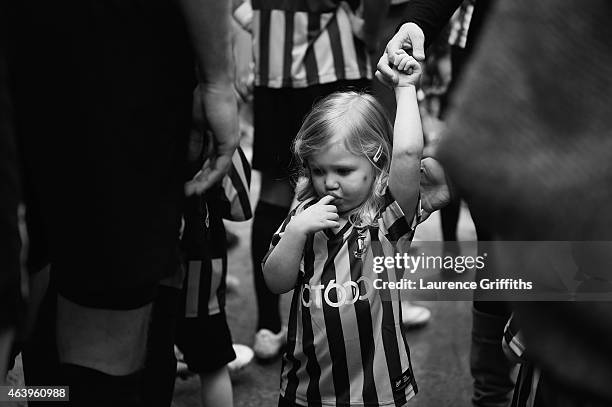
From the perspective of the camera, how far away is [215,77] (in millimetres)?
1647

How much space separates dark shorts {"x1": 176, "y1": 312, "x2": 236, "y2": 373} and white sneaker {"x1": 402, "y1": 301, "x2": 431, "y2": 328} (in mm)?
1097

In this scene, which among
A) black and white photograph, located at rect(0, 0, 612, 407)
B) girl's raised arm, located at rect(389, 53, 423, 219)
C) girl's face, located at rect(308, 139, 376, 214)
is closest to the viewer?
black and white photograph, located at rect(0, 0, 612, 407)

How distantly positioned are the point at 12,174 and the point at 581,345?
912 millimetres

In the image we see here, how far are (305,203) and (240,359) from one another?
973 mm

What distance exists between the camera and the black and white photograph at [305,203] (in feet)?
3.81

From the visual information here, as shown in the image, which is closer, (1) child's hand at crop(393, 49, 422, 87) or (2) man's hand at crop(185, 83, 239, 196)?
(2) man's hand at crop(185, 83, 239, 196)

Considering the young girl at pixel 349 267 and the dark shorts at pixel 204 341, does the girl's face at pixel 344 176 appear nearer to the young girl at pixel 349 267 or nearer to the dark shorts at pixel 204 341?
the young girl at pixel 349 267

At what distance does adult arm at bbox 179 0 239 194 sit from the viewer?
1539 millimetres

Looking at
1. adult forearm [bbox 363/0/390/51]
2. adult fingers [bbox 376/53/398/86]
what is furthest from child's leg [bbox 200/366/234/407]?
adult forearm [bbox 363/0/390/51]

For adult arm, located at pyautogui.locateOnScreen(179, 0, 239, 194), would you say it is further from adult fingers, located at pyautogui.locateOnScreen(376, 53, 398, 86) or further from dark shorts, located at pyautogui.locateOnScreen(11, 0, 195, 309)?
adult fingers, located at pyautogui.locateOnScreen(376, 53, 398, 86)

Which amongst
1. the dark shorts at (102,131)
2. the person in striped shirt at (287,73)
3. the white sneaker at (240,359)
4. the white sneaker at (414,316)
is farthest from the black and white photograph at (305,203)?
the white sneaker at (414,316)

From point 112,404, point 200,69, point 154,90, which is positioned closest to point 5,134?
point 154,90

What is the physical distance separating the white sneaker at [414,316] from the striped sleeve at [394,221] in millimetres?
1280

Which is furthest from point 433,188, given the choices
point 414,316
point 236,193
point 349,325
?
point 414,316
